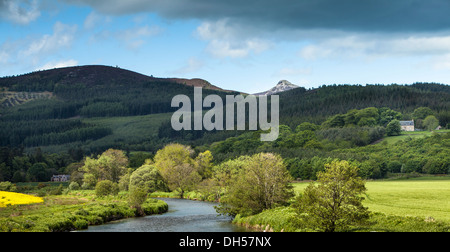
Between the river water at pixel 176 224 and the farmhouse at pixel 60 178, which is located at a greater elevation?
the river water at pixel 176 224

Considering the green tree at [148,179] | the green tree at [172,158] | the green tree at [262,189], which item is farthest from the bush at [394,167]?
the green tree at [262,189]

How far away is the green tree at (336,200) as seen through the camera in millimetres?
44344

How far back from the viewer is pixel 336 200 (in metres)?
45.1

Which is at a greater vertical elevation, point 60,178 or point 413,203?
point 413,203

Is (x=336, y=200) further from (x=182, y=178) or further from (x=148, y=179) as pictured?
(x=148, y=179)

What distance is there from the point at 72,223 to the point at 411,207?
40.8 meters

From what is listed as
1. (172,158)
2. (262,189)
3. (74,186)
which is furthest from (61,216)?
(74,186)

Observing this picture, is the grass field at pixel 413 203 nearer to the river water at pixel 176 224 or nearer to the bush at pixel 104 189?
the river water at pixel 176 224

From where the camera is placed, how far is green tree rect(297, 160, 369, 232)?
145 feet

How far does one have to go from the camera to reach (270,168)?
66250mm

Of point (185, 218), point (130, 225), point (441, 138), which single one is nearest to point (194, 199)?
point (185, 218)

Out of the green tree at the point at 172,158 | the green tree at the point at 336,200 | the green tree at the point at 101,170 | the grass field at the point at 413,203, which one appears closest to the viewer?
the green tree at the point at 336,200

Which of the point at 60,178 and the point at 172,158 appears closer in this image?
the point at 172,158
